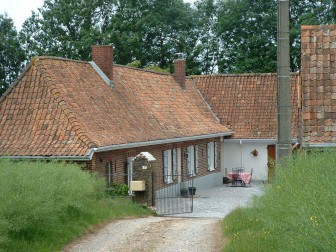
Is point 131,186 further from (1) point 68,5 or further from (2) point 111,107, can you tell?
(1) point 68,5

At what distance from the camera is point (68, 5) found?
185ft

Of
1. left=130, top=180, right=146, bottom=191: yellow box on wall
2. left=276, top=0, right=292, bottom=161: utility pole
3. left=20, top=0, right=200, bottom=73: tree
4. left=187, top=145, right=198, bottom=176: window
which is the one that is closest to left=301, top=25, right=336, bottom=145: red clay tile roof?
left=276, top=0, right=292, bottom=161: utility pole

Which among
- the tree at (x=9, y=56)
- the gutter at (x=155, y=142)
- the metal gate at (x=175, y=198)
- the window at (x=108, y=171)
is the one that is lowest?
the metal gate at (x=175, y=198)

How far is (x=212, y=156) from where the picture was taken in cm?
3838

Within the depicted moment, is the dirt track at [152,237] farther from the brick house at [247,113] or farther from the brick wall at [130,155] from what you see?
the brick house at [247,113]

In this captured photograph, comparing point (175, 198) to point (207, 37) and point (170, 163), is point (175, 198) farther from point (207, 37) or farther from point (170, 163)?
point (207, 37)

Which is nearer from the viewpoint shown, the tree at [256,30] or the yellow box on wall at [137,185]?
the yellow box on wall at [137,185]

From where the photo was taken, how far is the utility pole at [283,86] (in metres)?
13.5

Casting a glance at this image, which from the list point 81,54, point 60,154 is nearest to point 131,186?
point 60,154

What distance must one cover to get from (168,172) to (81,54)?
24573 mm

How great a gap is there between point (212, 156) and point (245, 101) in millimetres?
4618

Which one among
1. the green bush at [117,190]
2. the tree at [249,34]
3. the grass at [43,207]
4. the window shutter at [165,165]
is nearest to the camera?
the grass at [43,207]

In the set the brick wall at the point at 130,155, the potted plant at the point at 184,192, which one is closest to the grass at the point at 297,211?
the brick wall at the point at 130,155

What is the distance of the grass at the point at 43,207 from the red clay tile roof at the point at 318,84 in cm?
583
